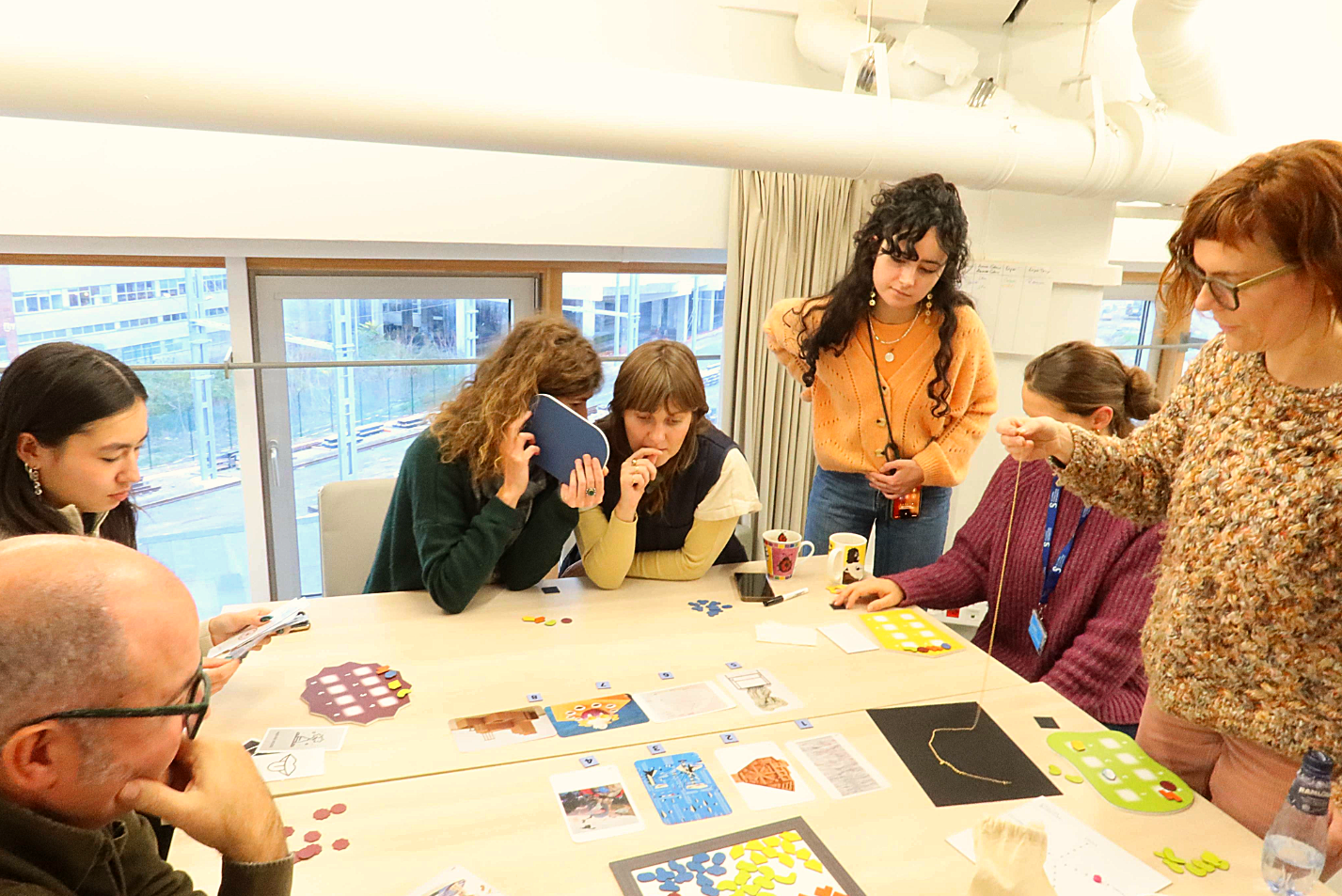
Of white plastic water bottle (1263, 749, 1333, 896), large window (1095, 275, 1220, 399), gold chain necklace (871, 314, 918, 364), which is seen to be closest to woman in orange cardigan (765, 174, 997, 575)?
gold chain necklace (871, 314, 918, 364)

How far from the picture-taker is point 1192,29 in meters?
2.99

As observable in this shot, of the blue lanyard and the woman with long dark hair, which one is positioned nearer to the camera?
the woman with long dark hair

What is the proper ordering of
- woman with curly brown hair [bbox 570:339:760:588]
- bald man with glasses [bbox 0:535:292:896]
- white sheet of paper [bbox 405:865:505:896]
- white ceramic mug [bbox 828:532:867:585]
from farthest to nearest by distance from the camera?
white ceramic mug [bbox 828:532:867:585]
woman with curly brown hair [bbox 570:339:760:588]
white sheet of paper [bbox 405:865:505:896]
bald man with glasses [bbox 0:535:292:896]

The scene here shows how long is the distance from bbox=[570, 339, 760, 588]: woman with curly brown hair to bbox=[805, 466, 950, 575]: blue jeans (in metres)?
0.44

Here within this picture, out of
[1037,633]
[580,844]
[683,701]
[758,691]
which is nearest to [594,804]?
[580,844]

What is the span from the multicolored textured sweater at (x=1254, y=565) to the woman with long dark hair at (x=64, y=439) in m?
1.61

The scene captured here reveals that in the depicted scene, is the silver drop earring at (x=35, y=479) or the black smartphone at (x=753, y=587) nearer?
the silver drop earring at (x=35, y=479)

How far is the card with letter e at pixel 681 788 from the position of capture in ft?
4.25

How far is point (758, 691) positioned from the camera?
1.63 meters

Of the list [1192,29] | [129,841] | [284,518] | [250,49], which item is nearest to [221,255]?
[284,518]

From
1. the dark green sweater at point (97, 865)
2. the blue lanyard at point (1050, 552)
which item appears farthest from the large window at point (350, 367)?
the dark green sweater at point (97, 865)

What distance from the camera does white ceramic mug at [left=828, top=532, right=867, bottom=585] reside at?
2.14 meters

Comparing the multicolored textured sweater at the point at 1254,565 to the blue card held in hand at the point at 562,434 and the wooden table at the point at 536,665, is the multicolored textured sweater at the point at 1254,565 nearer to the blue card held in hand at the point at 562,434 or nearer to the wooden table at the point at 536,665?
the wooden table at the point at 536,665

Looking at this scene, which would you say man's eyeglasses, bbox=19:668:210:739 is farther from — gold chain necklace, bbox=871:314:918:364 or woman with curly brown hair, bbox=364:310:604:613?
gold chain necklace, bbox=871:314:918:364
